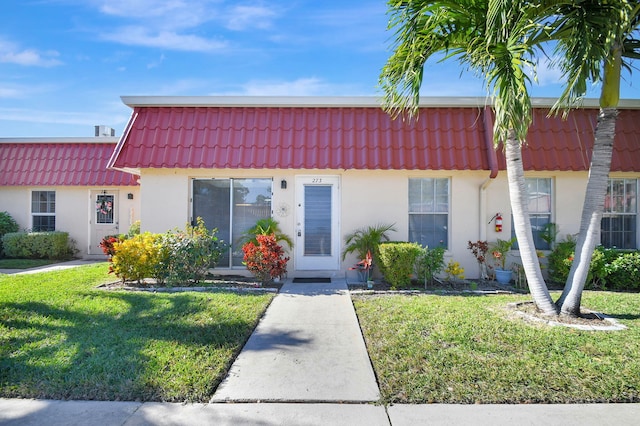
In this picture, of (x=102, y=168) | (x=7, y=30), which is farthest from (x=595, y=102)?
(x=102, y=168)

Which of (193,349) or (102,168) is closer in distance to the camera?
(193,349)

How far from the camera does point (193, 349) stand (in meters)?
4.45

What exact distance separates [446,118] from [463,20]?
3526 mm

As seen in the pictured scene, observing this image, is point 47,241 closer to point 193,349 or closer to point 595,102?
point 193,349

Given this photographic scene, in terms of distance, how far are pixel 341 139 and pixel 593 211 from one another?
5.22 metres

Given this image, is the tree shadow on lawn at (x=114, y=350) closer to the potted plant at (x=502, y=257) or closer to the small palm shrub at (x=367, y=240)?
the small palm shrub at (x=367, y=240)

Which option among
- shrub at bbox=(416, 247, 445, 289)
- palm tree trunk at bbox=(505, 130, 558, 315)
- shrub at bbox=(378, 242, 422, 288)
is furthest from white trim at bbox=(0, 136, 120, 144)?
palm tree trunk at bbox=(505, 130, 558, 315)

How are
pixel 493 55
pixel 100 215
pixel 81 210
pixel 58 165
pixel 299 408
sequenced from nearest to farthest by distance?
pixel 299 408 < pixel 493 55 < pixel 58 165 < pixel 81 210 < pixel 100 215

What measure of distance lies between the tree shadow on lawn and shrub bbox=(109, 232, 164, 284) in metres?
1.61

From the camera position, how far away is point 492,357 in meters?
4.29

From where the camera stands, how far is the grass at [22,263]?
36.6 feet

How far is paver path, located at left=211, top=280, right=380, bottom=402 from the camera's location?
3.59 m

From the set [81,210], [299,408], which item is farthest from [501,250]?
[81,210]

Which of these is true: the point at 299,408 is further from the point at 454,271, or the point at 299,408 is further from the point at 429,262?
the point at 454,271
